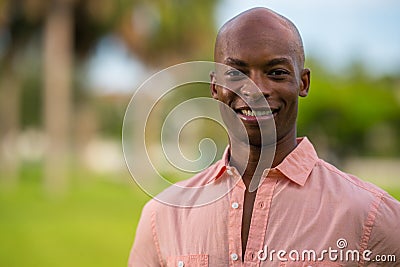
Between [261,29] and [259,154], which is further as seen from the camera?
[259,154]

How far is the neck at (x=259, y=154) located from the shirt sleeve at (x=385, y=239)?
1.02ft

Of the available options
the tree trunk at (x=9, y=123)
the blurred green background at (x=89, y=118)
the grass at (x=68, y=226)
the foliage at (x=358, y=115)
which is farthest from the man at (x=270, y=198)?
the foliage at (x=358, y=115)

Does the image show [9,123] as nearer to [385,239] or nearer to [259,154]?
[259,154]

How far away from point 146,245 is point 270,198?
1.25 feet

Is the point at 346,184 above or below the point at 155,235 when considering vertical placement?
above

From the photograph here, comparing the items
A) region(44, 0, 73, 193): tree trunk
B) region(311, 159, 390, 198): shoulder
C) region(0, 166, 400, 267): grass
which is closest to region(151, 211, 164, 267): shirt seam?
region(311, 159, 390, 198): shoulder

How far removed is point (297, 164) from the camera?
2311mm

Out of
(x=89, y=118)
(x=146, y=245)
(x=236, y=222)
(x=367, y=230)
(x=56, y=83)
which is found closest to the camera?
(x=367, y=230)

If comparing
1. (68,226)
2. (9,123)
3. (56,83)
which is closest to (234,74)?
(68,226)

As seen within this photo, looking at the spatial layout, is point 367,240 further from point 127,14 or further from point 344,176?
point 127,14

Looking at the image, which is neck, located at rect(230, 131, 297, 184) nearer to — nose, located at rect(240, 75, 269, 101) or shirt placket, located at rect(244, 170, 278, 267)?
shirt placket, located at rect(244, 170, 278, 267)

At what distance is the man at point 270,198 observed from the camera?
85.7 inches

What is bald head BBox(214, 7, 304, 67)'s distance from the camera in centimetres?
223

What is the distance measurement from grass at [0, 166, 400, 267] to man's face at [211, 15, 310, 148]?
31.6 ft
